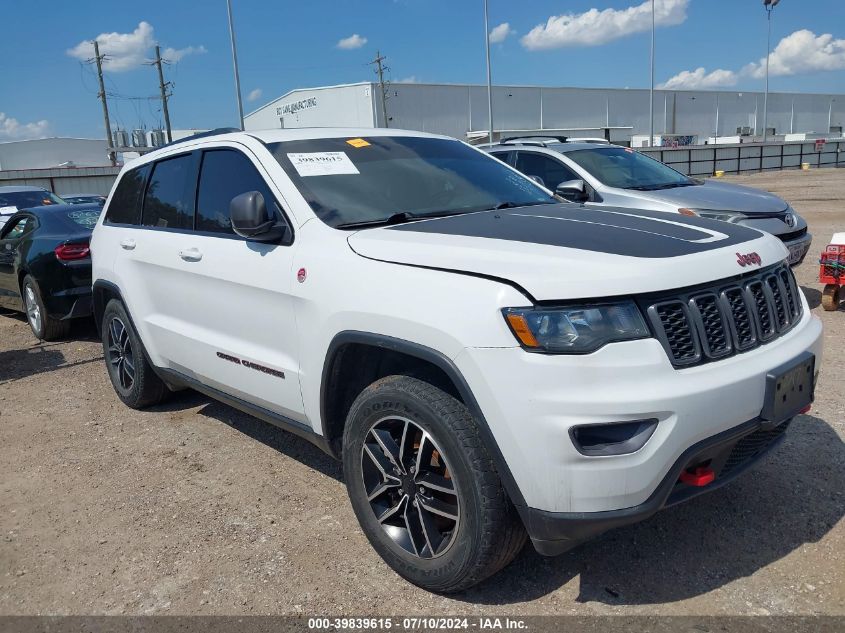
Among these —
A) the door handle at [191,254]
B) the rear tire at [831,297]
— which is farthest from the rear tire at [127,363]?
the rear tire at [831,297]

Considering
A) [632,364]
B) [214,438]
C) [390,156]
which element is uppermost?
[390,156]

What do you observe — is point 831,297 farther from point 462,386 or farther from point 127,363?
point 127,363

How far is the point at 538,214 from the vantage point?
3406mm

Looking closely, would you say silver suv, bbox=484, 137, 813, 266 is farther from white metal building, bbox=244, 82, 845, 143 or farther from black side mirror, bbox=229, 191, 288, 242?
white metal building, bbox=244, 82, 845, 143

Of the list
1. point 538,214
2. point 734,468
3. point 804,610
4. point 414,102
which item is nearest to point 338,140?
point 538,214

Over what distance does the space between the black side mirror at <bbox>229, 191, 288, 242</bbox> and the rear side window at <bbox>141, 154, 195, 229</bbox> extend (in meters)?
1.01

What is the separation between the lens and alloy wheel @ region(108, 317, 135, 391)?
5109mm

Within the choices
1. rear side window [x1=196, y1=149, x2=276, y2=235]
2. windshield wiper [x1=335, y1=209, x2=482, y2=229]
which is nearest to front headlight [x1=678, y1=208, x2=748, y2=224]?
windshield wiper [x1=335, y1=209, x2=482, y2=229]

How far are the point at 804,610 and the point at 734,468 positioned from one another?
56cm

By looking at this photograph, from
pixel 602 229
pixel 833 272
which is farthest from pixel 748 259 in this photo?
pixel 833 272

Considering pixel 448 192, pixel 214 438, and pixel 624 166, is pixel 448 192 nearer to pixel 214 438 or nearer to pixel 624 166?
pixel 214 438

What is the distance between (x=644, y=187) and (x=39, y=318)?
680cm

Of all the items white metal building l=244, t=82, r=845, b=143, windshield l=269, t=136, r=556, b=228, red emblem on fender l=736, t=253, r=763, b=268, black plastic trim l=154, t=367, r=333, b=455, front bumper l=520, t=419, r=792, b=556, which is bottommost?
black plastic trim l=154, t=367, r=333, b=455

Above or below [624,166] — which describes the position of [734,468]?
below
